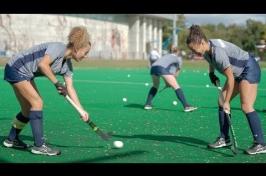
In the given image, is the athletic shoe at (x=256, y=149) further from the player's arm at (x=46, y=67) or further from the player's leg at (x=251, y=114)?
the player's arm at (x=46, y=67)

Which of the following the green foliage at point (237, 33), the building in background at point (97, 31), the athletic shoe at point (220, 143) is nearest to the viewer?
the athletic shoe at point (220, 143)

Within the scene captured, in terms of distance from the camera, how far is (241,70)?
7402 millimetres

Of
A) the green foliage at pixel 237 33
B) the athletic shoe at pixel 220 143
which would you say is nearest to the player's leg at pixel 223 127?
the athletic shoe at pixel 220 143

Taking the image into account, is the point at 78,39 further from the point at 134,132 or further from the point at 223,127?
the point at 134,132

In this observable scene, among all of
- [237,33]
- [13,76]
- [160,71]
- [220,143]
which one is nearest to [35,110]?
[13,76]

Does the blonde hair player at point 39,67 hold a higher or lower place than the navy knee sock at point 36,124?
higher

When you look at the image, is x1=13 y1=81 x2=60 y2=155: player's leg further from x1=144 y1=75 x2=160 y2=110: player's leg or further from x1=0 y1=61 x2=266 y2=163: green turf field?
x1=144 y1=75 x2=160 y2=110: player's leg

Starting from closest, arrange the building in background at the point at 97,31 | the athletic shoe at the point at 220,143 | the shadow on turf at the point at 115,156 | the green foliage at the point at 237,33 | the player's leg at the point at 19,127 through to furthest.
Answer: the shadow on turf at the point at 115,156 < the player's leg at the point at 19,127 < the athletic shoe at the point at 220,143 < the building in background at the point at 97,31 < the green foliage at the point at 237,33

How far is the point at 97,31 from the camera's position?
69688mm

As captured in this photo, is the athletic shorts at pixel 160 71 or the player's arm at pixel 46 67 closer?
the player's arm at pixel 46 67

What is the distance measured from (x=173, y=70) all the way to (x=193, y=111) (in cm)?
146

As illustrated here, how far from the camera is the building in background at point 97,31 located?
185 ft

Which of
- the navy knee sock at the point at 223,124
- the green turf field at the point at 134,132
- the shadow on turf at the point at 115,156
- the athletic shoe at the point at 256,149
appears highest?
the navy knee sock at the point at 223,124
